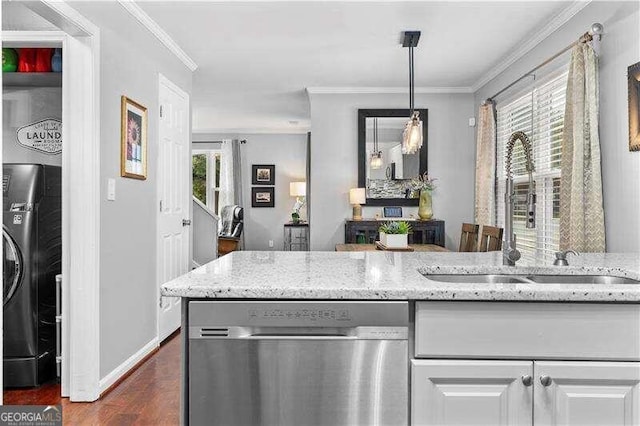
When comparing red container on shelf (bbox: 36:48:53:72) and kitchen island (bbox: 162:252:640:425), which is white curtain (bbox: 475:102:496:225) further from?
red container on shelf (bbox: 36:48:53:72)

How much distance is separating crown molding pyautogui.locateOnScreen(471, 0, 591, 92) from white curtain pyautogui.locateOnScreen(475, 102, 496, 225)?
315 millimetres

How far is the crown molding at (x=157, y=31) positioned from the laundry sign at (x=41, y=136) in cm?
94

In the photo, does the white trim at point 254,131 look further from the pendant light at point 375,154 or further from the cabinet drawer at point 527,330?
the cabinet drawer at point 527,330

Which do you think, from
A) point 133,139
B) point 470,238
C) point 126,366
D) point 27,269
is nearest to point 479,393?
point 126,366

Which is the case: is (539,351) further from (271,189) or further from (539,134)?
(271,189)

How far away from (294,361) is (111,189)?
1951 mm

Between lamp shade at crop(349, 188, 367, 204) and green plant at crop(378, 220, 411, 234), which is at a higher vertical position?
lamp shade at crop(349, 188, 367, 204)

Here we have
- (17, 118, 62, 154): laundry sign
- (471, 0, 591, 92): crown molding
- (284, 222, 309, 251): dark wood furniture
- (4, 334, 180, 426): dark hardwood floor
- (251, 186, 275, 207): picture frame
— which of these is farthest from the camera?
(251, 186, 275, 207): picture frame

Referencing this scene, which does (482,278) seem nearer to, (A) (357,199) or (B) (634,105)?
(B) (634,105)

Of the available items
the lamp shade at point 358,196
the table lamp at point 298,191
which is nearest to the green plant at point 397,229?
the lamp shade at point 358,196

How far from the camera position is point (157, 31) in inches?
138

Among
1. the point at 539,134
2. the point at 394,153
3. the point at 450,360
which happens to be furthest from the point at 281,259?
the point at 394,153

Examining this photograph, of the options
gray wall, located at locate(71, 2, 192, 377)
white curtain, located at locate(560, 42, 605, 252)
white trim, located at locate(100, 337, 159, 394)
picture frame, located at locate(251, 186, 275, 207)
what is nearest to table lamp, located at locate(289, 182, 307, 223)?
picture frame, located at locate(251, 186, 275, 207)
